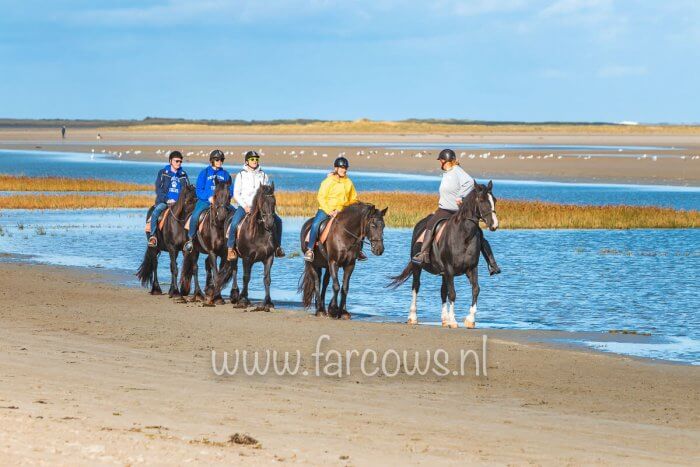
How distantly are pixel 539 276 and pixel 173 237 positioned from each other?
7.97m

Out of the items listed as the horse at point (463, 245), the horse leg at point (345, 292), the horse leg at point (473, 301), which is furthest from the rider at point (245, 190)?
the horse leg at point (473, 301)

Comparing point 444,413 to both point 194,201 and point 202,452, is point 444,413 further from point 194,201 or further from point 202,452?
point 194,201

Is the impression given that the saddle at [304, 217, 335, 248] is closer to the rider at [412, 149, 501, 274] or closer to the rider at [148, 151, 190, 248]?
the rider at [412, 149, 501, 274]

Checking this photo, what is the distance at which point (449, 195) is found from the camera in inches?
736

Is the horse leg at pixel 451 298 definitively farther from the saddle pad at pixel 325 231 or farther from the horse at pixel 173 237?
the horse at pixel 173 237

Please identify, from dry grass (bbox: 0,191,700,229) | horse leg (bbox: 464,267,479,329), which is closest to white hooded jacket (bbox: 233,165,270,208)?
horse leg (bbox: 464,267,479,329)

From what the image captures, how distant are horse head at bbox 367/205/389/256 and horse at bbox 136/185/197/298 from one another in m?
4.15

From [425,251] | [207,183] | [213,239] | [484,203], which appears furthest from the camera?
[207,183]

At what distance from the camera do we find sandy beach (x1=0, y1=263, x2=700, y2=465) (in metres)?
9.34

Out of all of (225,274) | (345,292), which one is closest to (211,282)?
(225,274)

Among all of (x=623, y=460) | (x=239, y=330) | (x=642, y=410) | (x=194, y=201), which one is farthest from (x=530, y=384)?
(x=194, y=201)

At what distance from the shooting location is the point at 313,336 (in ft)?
55.1

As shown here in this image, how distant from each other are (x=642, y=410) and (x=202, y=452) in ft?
16.4

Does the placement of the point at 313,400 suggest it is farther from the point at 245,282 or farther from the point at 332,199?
the point at 245,282
